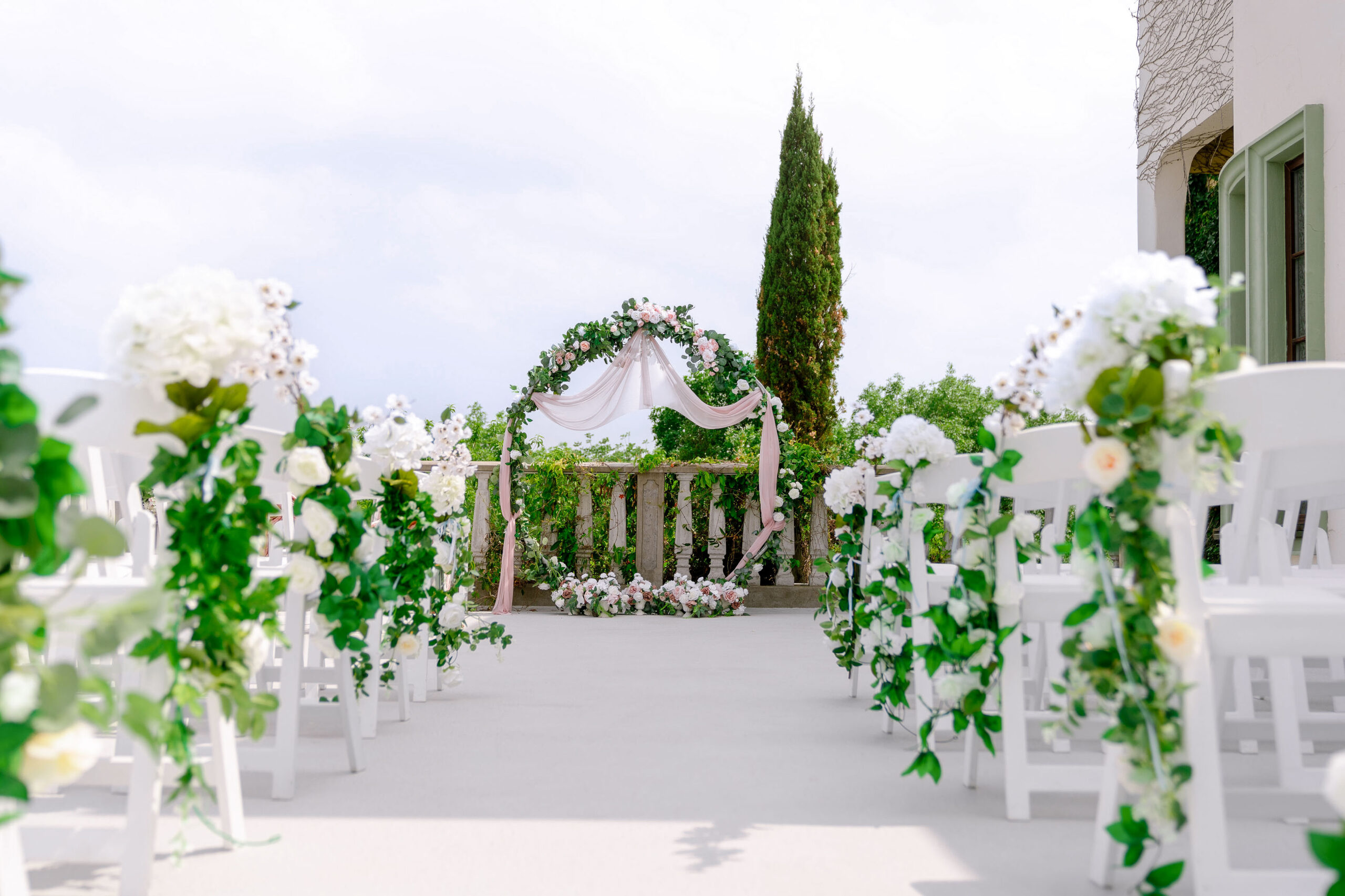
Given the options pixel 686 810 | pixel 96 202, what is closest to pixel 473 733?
pixel 686 810

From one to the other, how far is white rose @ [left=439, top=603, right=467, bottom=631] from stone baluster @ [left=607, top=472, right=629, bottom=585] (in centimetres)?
396

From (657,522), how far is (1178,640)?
6088mm

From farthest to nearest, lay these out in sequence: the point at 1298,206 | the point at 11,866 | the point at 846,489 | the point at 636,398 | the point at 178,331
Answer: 1. the point at 636,398
2. the point at 1298,206
3. the point at 846,489
4. the point at 178,331
5. the point at 11,866

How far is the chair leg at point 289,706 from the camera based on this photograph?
1.93 metres

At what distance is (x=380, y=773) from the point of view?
2.14 meters

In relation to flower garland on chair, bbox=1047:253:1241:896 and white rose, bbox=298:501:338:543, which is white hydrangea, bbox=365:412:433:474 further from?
flower garland on chair, bbox=1047:253:1241:896

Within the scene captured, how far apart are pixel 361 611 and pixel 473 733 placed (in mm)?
717

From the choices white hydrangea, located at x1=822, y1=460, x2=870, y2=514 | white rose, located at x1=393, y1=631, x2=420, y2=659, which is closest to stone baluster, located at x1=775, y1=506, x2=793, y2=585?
white hydrangea, located at x1=822, y1=460, x2=870, y2=514

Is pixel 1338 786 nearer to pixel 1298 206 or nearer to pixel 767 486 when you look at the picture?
pixel 1298 206

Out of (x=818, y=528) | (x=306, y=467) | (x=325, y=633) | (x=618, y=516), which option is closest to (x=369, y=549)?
(x=325, y=633)

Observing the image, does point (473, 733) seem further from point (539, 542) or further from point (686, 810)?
point (539, 542)

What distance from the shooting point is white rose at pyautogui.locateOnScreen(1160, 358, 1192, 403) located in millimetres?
1157

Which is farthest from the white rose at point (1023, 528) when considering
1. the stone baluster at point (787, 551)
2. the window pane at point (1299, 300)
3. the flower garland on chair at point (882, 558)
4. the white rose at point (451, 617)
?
the stone baluster at point (787, 551)

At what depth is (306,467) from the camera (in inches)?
69.5
